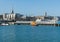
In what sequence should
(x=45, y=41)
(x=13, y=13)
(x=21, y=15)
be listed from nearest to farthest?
(x=45, y=41) < (x=13, y=13) < (x=21, y=15)

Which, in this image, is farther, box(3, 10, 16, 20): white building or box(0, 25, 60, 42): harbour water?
box(3, 10, 16, 20): white building

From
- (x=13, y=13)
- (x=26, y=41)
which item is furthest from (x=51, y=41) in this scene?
(x=13, y=13)

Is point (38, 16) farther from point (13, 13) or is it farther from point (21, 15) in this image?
point (13, 13)

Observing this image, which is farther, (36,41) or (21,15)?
(21,15)

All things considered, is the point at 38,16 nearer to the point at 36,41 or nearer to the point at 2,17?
the point at 2,17

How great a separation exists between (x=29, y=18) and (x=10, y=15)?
5122 millimetres

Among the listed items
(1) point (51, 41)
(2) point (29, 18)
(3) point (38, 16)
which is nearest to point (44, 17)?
(3) point (38, 16)

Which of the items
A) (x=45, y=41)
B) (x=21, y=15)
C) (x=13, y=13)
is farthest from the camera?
(x=21, y=15)

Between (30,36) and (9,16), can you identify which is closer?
(30,36)

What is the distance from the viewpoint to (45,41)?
13562 mm

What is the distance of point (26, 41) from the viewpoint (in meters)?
13.8

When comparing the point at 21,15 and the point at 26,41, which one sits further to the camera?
the point at 21,15

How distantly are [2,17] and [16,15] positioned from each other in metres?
3.92

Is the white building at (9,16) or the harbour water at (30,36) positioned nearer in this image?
the harbour water at (30,36)
